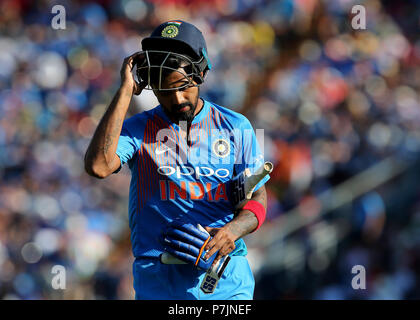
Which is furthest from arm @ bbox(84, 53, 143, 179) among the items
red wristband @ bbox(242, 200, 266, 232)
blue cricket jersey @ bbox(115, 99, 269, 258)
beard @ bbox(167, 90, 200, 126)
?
red wristband @ bbox(242, 200, 266, 232)

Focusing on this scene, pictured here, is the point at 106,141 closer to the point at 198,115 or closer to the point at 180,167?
the point at 180,167

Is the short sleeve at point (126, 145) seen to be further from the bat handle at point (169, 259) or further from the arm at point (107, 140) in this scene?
the bat handle at point (169, 259)

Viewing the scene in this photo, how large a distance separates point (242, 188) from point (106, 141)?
67 centimetres

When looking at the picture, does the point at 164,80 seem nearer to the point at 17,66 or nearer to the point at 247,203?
the point at 247,203

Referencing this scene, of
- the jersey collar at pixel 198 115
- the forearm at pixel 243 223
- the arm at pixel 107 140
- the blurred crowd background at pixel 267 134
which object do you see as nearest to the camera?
the arm at pixel 107 140

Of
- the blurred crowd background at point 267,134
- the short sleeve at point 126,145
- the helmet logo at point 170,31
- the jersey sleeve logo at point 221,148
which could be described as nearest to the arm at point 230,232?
the jersey sleeve logo at point 221,148

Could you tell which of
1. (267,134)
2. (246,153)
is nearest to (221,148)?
(246,153)

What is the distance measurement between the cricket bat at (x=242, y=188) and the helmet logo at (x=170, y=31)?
2.39ft

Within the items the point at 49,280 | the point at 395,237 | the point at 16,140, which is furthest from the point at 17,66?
the point at 395,237

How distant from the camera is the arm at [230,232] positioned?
2.84m

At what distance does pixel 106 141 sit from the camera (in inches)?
109

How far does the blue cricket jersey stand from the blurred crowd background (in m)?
3.97

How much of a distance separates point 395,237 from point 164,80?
16.4 ft

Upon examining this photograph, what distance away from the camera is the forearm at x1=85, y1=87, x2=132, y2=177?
9.08ft
